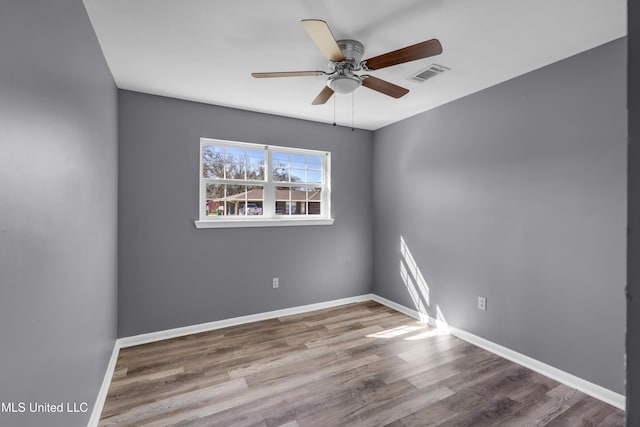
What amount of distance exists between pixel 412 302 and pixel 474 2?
3.10 m

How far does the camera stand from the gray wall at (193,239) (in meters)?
2.96

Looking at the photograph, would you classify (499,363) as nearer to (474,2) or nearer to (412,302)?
(412,302)

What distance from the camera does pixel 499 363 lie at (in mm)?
2576

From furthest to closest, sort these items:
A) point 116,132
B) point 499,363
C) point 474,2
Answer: point 116,132, point 499,363, point 474,2

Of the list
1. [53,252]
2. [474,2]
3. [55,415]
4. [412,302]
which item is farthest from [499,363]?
[53,252]

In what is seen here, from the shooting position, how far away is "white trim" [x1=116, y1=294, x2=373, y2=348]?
2957mm

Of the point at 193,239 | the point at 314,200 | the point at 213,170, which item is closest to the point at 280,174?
the point at 314,200

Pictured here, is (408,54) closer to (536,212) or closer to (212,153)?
(536,212)

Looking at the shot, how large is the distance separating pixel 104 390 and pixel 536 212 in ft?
12.0

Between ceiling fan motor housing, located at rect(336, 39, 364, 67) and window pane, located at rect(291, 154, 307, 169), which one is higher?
ceiling fan motor housing, located at rect(336, 39, 364, 67)

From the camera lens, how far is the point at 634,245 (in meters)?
0.35

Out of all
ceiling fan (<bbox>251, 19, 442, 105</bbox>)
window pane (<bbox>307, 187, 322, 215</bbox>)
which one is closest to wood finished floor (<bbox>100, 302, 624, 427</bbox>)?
window pane (<bbox>307, 187, 322, 215</bbox>)

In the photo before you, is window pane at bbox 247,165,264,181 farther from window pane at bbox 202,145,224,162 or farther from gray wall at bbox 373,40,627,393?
gray wall at bbox 373,40,627,393

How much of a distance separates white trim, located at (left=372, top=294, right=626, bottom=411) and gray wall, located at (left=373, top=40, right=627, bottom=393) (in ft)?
0.15
